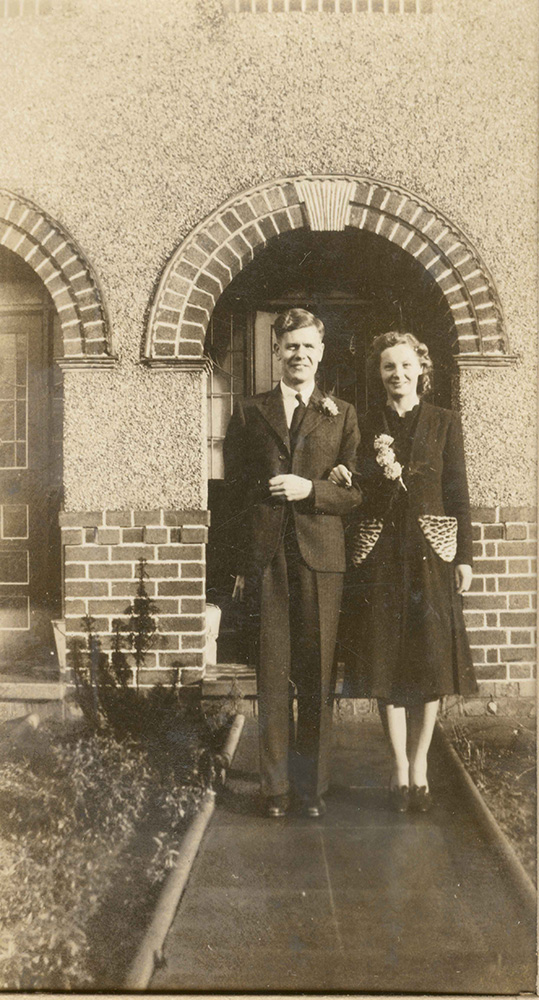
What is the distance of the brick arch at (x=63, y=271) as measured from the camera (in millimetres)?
2461

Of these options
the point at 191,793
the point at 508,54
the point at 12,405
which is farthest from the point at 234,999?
the point at 508,54

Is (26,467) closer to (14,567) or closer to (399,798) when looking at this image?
(14,567)

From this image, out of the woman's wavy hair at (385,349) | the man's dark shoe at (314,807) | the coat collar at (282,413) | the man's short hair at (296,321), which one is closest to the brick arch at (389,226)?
the woman's wavy hair at (385,349)

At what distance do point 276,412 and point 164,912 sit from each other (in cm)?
172

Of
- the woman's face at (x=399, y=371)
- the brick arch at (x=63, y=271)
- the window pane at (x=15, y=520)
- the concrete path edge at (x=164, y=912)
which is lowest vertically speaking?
the concrete path edge at (x=164, y=912)

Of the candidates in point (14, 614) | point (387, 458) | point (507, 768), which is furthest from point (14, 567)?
point (507, 768)

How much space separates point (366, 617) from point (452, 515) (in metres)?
0.48

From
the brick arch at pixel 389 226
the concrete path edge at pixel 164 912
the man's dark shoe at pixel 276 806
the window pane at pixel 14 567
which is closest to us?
A: the concrete path edge at pixel 164 912

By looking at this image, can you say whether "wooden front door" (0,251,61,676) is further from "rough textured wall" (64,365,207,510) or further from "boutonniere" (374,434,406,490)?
"boutonniere" (374,434,406,490)

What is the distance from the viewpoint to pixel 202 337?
2.47 meters

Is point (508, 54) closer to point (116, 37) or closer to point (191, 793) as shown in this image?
point (116, 37)

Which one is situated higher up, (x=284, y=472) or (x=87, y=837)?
(x=284, y=472)

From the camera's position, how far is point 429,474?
2379 mm

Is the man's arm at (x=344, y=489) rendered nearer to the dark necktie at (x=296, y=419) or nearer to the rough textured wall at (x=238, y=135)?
the dark necktie at (x=296, y=419)
